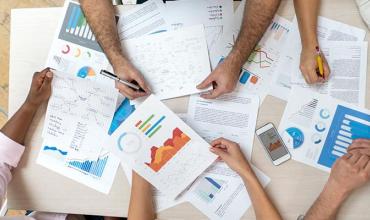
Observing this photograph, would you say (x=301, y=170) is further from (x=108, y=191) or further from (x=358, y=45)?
(x=108, y=191)

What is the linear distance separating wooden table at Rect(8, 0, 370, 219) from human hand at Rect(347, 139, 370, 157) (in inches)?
3.7

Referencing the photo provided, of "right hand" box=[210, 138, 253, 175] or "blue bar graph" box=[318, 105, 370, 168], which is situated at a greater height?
"blue bar graph" box=[318, 105, 370, 168]

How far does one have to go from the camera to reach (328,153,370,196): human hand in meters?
0.99

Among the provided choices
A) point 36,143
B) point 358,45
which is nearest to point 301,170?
point 358,45

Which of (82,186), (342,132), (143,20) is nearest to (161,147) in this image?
(82,186)

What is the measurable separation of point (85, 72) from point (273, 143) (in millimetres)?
563

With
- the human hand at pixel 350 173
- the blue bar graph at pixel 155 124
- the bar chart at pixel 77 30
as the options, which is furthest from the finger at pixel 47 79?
the human hand at pixel 350 173

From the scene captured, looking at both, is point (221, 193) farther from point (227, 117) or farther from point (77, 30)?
point (77, 30)

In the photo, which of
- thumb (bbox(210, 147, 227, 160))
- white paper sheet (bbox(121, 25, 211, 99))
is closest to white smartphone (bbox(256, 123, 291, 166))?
thumb (bbox(210, 147, 227, 160))

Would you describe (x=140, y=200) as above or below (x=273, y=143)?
below

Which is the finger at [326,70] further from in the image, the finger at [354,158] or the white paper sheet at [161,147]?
the white paper sheet at [161,147]

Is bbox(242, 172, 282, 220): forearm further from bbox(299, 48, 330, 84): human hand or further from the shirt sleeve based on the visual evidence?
the shirt sleeve

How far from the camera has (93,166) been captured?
3.61 ft

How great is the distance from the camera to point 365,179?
98 cm
